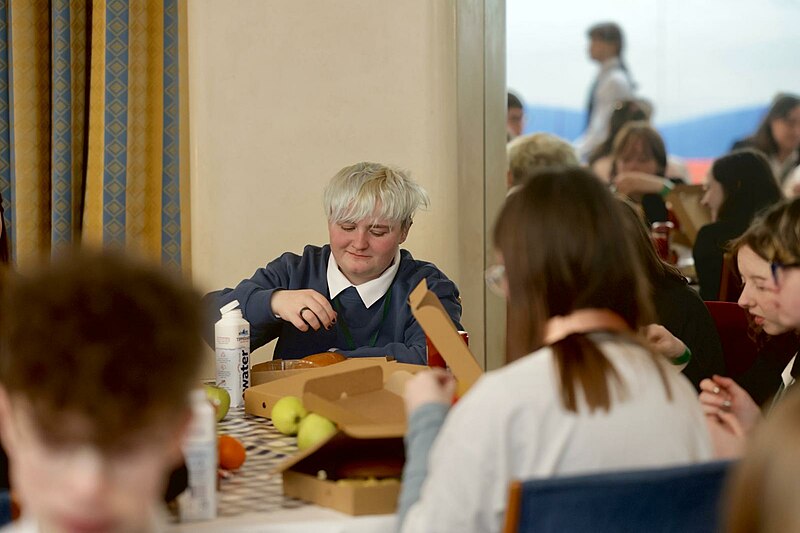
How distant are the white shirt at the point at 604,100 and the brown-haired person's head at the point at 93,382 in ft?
14.0

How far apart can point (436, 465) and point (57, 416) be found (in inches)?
22.4

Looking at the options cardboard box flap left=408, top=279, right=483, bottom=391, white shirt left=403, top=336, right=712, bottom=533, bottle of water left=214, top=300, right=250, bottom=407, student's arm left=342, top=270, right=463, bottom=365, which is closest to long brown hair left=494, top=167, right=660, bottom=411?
white shirt left=403, top=336, right=712, bottom=533

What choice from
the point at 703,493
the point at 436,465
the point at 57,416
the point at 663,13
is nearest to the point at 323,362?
the point at 436,465

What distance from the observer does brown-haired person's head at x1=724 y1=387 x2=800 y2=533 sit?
35.2 inches

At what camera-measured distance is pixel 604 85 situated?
5191 mm

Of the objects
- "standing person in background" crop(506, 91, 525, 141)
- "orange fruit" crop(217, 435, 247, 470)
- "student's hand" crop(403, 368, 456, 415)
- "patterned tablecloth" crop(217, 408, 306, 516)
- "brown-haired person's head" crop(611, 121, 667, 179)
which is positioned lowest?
"patterned tablecloth" crop(217, 408, 306, 516)

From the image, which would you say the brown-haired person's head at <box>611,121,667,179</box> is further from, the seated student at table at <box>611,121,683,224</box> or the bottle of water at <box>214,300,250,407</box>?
the bottle of water at <box>214,300,250,407</box>

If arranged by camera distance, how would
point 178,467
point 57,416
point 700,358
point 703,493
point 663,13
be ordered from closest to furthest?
1. point 57,416
2. point 703,493
3. point 178,467
4. point 700,358
5. point 663,13

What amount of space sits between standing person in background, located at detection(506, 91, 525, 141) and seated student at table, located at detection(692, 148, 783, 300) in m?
0.92

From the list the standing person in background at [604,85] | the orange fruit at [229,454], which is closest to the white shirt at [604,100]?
the standing person in background at [604,85]

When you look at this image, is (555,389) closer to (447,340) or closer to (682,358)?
(447,340)

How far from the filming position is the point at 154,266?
1118 millimetres

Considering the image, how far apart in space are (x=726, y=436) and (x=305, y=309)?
113 centimetres

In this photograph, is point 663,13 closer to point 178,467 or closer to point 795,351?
point 795,351
